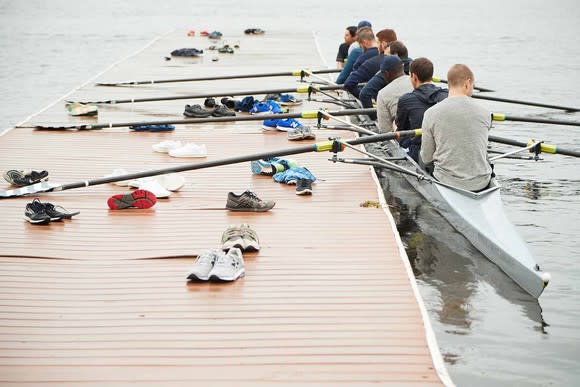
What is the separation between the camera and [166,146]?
11.9m

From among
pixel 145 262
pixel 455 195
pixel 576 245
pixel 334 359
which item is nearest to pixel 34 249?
pixel 145 262

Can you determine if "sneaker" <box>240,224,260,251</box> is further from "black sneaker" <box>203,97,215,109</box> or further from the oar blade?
"black sneaker" <box>203,97,215,109</box>

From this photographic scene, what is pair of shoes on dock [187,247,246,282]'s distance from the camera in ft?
22.3

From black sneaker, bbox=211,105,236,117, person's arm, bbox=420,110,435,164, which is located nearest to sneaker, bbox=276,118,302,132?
black sneaker, bbox=211,105,236,117

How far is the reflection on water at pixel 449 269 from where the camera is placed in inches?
287

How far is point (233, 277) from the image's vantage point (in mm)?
6836

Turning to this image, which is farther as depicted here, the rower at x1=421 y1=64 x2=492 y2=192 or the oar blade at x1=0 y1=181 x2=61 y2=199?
the oar blade at x1=0 y1=181 x2=61 y2=199

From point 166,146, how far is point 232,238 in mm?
4647

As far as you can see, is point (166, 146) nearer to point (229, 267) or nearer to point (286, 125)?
point (286, 125)

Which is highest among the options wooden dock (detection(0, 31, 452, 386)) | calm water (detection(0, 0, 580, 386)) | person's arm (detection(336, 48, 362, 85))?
person's arm (detection(336, 48, 362, 85))

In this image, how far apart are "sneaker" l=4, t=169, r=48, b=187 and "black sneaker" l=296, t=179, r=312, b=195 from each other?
3.10 m

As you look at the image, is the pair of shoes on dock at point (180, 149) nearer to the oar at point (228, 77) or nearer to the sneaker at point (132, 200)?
the sneaker at point (132, 200)

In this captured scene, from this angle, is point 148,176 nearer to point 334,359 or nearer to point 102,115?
point 334,359

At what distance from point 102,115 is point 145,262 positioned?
8517 millimetres
